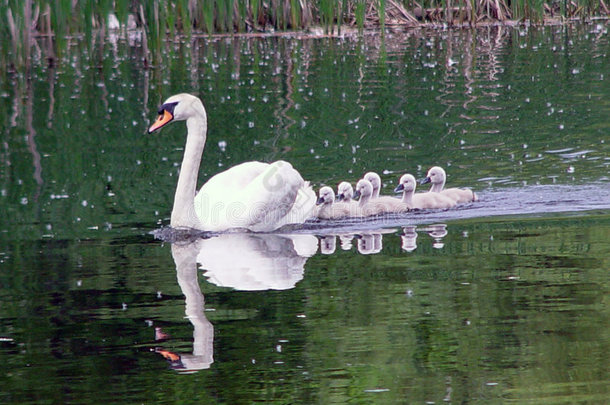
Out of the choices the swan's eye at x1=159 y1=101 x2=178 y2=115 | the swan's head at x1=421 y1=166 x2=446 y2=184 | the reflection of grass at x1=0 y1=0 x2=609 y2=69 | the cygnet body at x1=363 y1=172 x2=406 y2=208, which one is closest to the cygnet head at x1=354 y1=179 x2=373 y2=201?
the cygnet body at x1=363 y1=172 x2=406 y2=208

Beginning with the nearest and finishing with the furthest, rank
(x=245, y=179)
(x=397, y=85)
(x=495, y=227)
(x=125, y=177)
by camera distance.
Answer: (x=495, y=227), (x=245, y=179), (x=125, y=177), (x=397, y=85)

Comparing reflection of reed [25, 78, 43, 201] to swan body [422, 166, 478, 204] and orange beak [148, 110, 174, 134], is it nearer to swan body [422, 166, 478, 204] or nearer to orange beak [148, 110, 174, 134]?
orange beak [148, 110, 174, 134]

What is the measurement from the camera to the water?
5684 mm

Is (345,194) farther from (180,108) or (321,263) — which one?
(321,263)

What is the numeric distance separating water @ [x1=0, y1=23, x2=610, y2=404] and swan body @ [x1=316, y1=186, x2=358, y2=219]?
0.69 ft

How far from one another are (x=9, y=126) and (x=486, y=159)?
309 inches

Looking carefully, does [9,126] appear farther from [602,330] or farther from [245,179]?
[602,330]

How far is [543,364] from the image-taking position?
5.67m

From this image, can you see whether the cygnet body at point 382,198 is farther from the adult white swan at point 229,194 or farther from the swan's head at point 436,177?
the adult white swan at point 229,194

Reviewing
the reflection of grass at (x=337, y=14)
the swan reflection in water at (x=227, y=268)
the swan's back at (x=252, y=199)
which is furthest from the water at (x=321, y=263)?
the reflection of grass at (x=337, y=14)

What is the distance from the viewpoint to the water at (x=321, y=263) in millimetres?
5684

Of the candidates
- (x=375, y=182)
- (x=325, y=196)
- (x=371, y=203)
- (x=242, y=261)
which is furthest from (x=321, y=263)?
(x=375, y=182)

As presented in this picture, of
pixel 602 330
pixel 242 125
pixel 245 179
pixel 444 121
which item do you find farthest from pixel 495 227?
pixel 242 125

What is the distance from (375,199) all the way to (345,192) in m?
0.32
